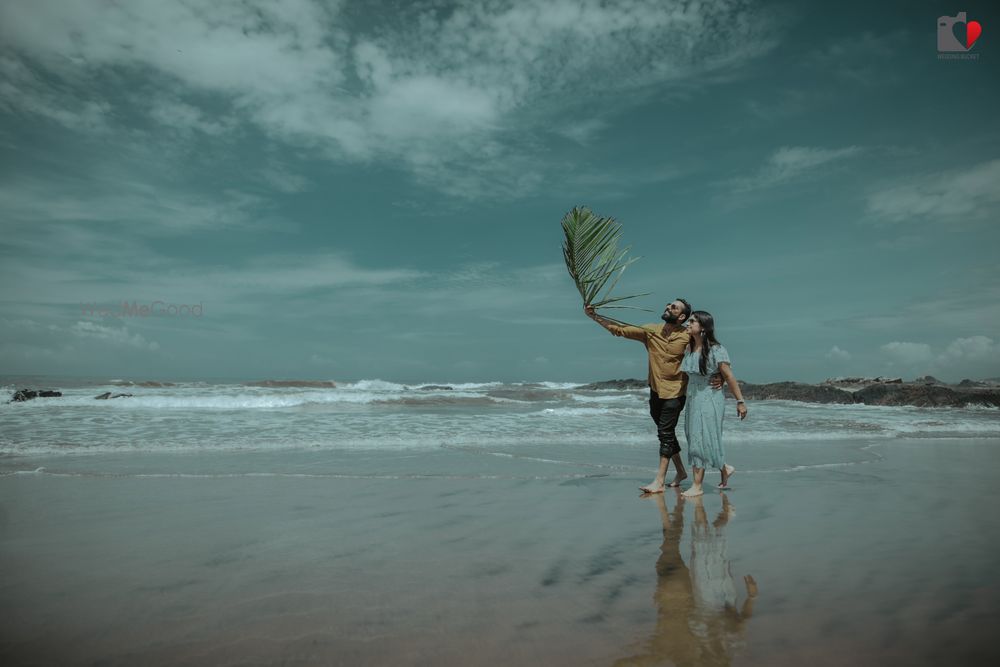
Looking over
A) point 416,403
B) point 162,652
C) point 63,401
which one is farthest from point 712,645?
point 63,401

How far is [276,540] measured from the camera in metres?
4.27

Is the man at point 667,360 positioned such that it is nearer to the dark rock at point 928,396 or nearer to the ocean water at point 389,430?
the ocean water at point 389,430

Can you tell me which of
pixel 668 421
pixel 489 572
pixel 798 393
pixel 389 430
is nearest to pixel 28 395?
pixel 389 430

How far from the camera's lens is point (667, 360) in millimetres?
6703

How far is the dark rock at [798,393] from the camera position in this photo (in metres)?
23.6

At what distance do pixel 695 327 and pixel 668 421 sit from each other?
46.1 inches

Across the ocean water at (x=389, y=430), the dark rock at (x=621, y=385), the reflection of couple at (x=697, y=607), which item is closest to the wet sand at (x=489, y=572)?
the reflection of couple at (x=697, y=607)

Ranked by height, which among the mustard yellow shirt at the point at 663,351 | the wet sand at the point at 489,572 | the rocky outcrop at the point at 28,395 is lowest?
the wet sand at the point at 489,572

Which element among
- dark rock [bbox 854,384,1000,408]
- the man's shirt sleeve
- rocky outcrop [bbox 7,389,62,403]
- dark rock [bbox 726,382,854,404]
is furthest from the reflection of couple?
dark rock [bbox 726,382,854,404]

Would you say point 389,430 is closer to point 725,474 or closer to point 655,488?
point 655,488

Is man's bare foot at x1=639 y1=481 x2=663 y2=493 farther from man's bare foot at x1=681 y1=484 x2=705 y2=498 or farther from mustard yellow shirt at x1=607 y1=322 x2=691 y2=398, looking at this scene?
mustard yellow shirt at x1=607 y1=322 x2=691 y2=398

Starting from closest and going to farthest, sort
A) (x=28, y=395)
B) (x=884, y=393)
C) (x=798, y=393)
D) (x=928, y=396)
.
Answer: (x=28, y=395), (x=928, y=396), (x=884, y=393), (x=798, y=393)

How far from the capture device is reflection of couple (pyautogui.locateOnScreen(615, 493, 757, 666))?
95.2 inches

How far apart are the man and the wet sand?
31.9 inches
